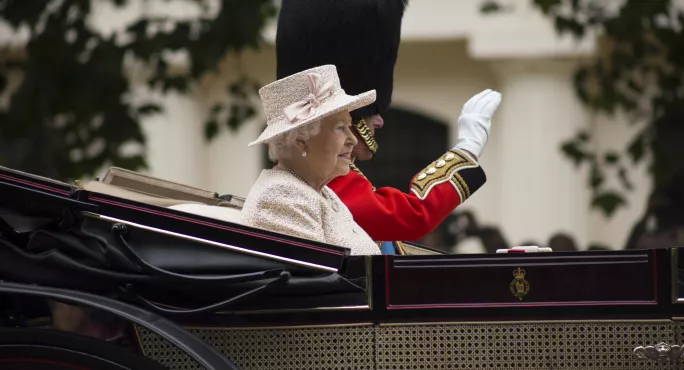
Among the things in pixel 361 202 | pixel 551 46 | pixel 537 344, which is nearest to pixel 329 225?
pixel 361 202

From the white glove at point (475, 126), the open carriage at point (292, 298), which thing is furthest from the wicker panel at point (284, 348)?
the white glove at point (475, 126)

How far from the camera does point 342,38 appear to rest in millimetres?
4043

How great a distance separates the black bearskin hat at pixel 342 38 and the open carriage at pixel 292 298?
41.0 inches

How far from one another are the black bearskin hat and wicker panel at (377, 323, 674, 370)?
3.74 feet

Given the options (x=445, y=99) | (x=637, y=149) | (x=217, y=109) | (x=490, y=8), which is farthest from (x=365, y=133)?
(x=445, y=99)

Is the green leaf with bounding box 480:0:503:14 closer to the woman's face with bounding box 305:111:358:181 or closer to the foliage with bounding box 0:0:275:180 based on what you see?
the foliage with bounding box 0:0:275:180

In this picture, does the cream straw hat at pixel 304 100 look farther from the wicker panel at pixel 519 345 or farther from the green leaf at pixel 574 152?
the green leaf at pixel 574 152

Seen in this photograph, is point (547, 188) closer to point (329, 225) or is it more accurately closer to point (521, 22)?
point (521, 22)

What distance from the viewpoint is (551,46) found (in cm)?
1178

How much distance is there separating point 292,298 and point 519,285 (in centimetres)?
54

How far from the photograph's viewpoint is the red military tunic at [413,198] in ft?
12.6

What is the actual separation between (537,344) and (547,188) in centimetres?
899

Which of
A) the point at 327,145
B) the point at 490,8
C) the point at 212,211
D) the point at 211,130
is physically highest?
the point at 490,8

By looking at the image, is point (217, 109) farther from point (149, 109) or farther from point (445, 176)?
point (445, 176)
